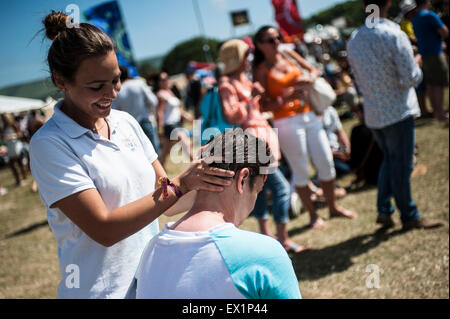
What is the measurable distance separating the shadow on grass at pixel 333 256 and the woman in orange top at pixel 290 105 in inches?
27.8

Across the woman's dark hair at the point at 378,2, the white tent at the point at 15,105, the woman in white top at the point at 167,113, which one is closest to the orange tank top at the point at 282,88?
the woman's dark hair at the point at 378,2

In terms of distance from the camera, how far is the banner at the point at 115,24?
25.3 feet

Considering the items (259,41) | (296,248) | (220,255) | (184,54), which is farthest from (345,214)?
(184,54)

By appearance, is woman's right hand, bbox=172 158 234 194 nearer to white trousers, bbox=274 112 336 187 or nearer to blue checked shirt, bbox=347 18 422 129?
blue checked shirt, bbox=347 18 422 129

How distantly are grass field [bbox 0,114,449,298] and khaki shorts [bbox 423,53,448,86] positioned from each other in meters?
0.75

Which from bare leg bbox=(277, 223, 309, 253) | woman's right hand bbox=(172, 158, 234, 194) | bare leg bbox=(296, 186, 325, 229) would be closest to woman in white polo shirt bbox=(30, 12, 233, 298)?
woman's right hand bbox=(172, 158, 234, 194)

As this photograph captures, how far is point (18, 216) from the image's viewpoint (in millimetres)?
8531

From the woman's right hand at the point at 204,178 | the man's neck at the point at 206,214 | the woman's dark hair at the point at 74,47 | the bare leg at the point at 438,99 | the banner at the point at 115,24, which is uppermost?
the banner at the point at 115,24

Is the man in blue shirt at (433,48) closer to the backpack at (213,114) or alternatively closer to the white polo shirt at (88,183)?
the backpack at (213,114)

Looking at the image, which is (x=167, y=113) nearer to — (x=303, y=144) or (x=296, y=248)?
(x=303, y=144)

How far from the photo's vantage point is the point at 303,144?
13.4ft

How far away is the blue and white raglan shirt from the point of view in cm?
125
